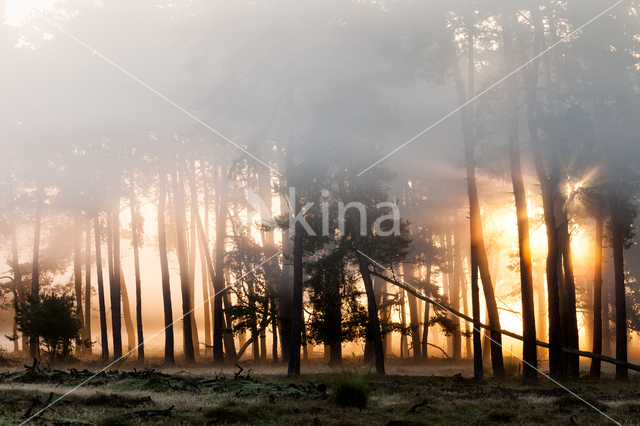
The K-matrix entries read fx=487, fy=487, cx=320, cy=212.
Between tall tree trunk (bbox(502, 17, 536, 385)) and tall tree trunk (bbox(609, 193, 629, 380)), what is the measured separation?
5098 millimetres

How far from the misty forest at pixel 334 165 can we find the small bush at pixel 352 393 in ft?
0.14

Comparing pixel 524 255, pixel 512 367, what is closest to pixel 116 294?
pixel 512 367

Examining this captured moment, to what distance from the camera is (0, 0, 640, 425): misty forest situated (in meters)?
14.3

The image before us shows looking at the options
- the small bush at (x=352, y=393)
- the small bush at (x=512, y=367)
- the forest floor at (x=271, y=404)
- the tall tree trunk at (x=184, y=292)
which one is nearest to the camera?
the forest floor at (x=271, y=404)

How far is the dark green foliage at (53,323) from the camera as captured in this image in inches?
814

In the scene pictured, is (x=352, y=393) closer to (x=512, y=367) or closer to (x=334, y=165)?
(x=512, y=367)

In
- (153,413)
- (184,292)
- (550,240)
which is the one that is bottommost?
(153,413)

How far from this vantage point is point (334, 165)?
21797 millimetres

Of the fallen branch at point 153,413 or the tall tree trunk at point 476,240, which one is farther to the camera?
the tall tree trunk at point 476,240

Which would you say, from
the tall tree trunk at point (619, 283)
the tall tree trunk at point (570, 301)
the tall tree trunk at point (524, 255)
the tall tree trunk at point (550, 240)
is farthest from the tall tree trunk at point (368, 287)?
the tall tree trunk at point (619, 283)

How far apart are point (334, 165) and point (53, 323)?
45.5ft

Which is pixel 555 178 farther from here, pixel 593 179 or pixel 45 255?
pixel 45 255

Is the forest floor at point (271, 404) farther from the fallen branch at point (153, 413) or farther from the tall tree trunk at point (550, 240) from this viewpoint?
the tall tree trunk at point (550, 240)

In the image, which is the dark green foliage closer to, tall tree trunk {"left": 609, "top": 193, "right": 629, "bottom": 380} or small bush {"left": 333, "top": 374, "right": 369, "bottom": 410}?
small bush {"left": 333, "top": 374, "right": 369, "bottom": 410}
